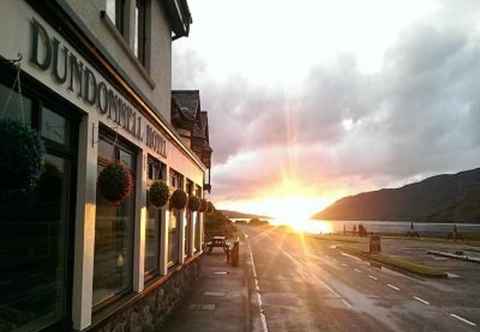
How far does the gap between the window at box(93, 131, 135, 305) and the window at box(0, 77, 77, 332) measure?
4.20 feet

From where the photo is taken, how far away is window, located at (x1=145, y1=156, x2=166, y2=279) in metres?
11.5

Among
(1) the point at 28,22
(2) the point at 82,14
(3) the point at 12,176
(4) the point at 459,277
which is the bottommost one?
(4) the point at 459,277

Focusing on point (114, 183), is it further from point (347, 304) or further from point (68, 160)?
point (347, 304)

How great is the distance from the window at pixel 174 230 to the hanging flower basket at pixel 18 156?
10346 mm

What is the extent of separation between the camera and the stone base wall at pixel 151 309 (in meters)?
8.28

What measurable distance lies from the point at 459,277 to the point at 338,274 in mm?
6175

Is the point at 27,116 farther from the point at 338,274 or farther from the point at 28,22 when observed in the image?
the point at 338,274

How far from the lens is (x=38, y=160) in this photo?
4.01 meters

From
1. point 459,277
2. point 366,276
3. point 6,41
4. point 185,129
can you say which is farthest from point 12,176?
point 459,277

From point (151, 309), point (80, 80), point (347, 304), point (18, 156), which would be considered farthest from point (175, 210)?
point (18, 156)

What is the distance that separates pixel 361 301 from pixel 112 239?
38.4ft

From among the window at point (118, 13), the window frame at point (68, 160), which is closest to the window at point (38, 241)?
the window frame at point (68, 160)

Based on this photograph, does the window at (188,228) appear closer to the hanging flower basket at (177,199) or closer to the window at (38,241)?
the hanging flower basket at (177,199)

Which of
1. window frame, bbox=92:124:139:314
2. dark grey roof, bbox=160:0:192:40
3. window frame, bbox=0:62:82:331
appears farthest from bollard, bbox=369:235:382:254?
window frame, bbox=0:62:82:331
